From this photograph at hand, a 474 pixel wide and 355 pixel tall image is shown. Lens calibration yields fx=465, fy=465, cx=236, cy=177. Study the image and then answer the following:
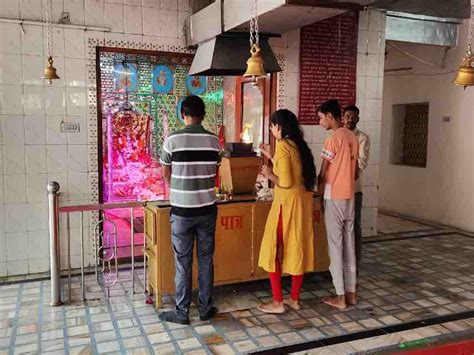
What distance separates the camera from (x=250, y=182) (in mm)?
4441

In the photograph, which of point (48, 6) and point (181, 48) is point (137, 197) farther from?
point (48, 6)

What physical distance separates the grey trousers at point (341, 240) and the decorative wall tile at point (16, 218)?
311 cm

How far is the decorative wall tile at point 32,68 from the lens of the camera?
4.73 meters

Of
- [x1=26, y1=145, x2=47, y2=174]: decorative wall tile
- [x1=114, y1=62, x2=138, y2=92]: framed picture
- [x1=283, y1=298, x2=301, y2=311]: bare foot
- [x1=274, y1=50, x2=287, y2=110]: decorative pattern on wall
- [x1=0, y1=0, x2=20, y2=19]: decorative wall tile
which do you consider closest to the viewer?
[x1=283, y1=298, x2=301, y2=311]: bare foot

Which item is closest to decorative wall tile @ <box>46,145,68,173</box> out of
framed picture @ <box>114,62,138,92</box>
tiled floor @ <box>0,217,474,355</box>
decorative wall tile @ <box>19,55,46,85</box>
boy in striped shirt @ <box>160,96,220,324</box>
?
decorative wall tile @ <box>19,55,46,85</box>

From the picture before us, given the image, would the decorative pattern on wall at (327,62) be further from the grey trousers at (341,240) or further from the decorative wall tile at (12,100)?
the decorative wall tile at (12,100)

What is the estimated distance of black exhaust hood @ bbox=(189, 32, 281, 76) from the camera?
477 cm

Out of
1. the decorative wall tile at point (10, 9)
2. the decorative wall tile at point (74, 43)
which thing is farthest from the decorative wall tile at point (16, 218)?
the decorative wall tile at point (10, 9)

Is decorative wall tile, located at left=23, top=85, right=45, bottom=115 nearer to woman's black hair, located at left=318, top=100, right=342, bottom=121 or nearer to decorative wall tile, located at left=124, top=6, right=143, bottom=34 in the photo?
decorative wall tile, located at left=124, top=6, right=143, bottom=34

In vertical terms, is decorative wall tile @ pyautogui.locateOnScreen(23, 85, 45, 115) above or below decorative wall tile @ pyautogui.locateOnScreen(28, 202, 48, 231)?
above

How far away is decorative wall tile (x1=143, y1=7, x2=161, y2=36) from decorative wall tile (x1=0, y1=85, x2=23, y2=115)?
1.49 meters

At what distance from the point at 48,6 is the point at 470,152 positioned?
19.7 ft

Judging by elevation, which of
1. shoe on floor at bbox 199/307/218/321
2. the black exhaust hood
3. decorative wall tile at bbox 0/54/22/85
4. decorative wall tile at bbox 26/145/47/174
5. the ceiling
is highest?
the ceiling

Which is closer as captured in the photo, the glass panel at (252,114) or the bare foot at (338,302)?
the bare foot at (338,302)
